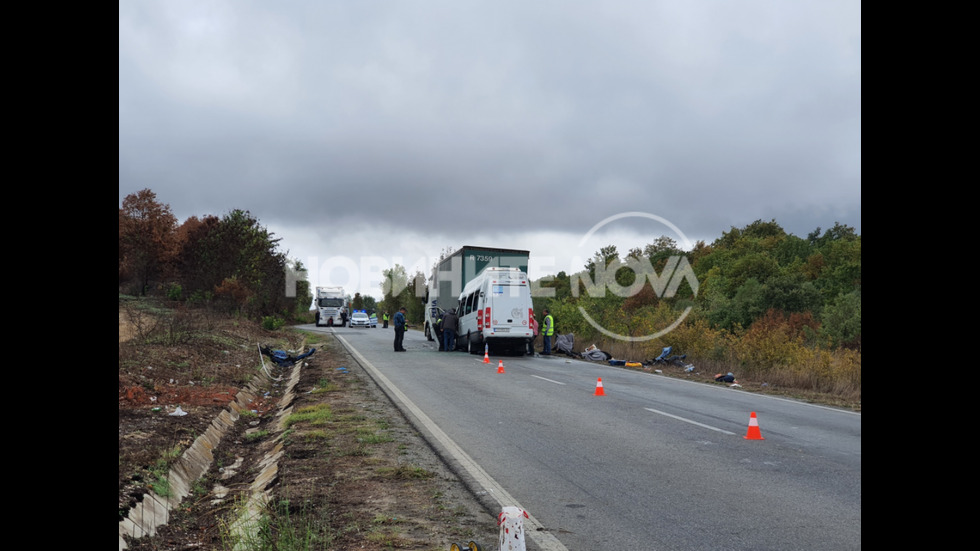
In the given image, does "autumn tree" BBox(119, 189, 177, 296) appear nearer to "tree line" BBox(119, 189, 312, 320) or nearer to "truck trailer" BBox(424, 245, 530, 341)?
"tree line" BBox(119, 189, 312, 320)

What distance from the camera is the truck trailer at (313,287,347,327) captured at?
5653 cm

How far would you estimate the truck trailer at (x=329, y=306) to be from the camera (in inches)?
2226

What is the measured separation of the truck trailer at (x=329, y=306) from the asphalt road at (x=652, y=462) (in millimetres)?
43461

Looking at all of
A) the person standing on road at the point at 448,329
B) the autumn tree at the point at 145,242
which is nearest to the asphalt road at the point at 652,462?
the person standing on road at the point at 448,329

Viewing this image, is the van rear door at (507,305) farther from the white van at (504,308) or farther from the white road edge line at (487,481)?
the white road edge line at (487,481)

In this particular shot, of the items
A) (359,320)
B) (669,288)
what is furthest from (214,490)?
(359,320)

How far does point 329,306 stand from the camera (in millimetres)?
56719

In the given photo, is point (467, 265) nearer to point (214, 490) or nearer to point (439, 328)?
point (439, 328)

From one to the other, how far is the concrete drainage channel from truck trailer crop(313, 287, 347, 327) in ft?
150

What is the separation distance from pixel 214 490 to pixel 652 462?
4.72 metres
